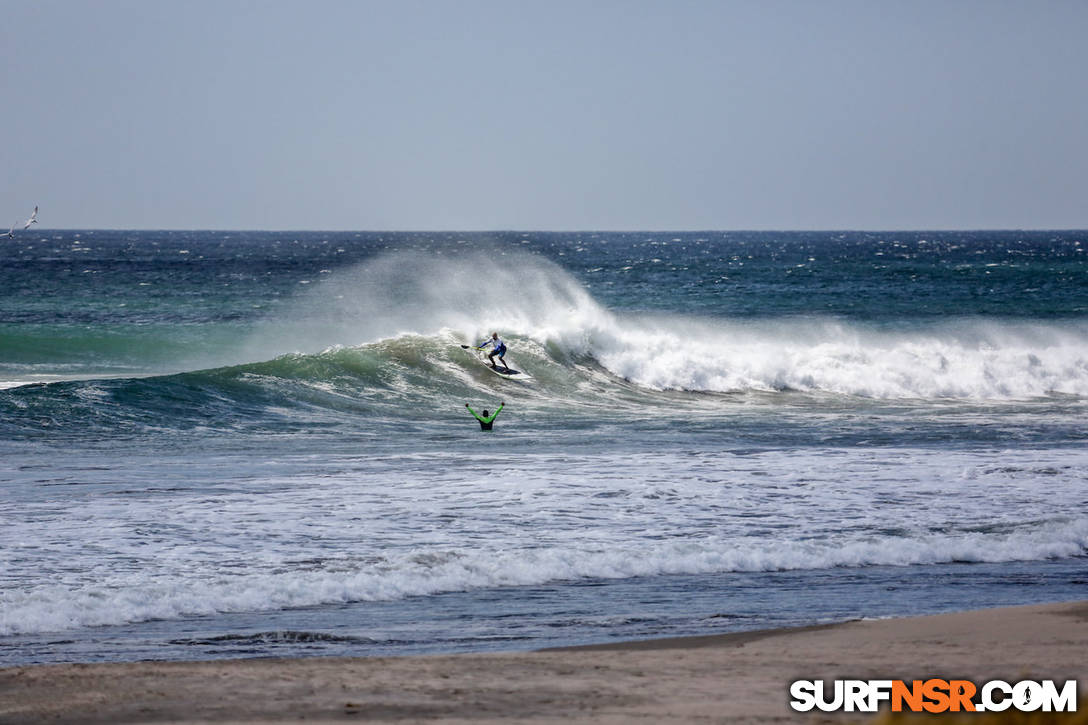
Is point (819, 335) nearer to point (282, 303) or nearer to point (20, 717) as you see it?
point (282, 303)

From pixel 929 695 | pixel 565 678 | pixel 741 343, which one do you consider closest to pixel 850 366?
pixel 741 343

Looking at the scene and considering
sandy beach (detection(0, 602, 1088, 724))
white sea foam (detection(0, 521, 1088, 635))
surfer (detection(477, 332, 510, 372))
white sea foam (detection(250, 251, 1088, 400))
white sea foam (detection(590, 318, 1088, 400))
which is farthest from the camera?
white sea foam (detection(250, 251, 1088, 400))

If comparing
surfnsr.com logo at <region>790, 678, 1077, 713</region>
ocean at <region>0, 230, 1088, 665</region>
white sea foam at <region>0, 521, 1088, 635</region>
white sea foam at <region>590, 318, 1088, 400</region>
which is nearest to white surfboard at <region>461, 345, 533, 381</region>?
ocean at <region>0, 230, 1088, 665</region>

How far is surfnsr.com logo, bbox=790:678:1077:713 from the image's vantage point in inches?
244

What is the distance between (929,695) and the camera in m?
6.57

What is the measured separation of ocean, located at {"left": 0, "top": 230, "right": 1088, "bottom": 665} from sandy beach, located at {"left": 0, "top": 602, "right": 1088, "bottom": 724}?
0.60 m

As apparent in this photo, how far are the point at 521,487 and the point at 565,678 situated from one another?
700 centimetres

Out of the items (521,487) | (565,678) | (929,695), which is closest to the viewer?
(929,695)

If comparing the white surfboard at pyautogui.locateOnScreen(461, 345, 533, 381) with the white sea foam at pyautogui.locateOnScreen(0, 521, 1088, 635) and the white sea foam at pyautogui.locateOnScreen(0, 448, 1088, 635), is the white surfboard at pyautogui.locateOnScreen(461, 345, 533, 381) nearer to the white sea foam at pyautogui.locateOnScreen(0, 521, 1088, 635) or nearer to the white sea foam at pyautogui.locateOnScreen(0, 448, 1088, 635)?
the white sea foam at pyautogui.locateOnScreen(0, 448, 1088, 635)

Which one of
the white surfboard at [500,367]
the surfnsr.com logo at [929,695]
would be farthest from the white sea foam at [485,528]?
the white surfboard at [500,367]

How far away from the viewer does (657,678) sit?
6973mm

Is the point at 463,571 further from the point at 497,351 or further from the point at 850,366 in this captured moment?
the point at 850,366

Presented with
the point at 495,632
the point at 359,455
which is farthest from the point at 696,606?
the point at 359,455

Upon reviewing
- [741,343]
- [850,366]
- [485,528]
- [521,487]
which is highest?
[741,343]
